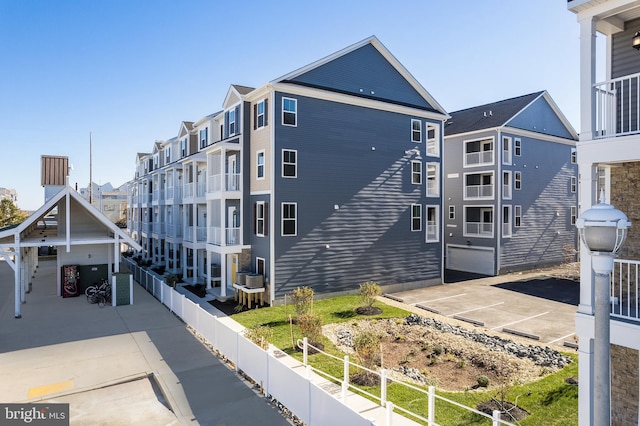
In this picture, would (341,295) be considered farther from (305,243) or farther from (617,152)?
(617,152)

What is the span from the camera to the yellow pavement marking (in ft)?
30.5

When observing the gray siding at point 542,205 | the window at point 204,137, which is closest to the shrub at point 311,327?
the window at point 204,137

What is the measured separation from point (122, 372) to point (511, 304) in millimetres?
16958

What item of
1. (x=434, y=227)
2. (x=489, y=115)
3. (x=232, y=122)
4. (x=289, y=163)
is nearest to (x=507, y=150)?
(x=489, y=115)

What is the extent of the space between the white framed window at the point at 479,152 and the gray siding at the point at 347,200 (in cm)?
732

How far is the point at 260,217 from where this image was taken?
749 inches

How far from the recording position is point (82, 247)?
68.1ft

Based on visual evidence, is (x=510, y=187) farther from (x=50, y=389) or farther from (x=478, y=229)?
(x=50, y=389)

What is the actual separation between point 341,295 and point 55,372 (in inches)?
496

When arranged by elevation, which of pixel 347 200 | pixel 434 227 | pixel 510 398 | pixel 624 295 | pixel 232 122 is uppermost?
pixel 232 122

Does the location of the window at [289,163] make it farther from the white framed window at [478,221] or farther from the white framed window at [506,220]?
the white framed window at [506,220]

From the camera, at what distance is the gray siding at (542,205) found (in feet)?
91.5

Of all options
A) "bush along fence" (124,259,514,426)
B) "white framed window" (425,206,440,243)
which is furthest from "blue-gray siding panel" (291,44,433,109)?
"bush along fence" (124,259,514,426)

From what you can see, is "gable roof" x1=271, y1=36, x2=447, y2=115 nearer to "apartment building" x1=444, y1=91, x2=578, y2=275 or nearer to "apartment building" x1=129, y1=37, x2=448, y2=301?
"apartment building" x1=129, y1=37, x2=448, y2=301
